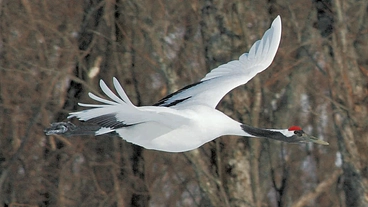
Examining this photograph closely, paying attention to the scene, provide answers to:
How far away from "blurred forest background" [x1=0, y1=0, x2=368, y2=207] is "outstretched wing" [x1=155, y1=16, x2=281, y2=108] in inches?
72.9

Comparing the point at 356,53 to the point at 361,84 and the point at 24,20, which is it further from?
the point at 24,20

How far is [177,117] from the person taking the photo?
1248 cm

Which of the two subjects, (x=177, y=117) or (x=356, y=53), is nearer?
(x=177, y=117)

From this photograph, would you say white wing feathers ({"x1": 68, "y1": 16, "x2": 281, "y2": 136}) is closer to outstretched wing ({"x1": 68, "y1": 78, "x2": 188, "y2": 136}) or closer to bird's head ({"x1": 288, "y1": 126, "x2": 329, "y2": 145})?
outstretched wing ({"x1": 68, "y1": 78, "x2": 188, "y2": 136})

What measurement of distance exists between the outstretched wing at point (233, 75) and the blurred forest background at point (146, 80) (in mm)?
1853

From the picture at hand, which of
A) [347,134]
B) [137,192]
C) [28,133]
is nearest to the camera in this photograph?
[347,134]

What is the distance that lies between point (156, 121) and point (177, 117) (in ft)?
0.78

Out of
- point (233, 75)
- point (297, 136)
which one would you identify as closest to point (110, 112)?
point (297, 136)

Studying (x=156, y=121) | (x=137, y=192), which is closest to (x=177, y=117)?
(x=156, y=121)

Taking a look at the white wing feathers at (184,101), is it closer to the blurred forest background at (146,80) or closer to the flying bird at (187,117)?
the flying bird at (187,117)

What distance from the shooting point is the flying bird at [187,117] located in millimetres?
11969

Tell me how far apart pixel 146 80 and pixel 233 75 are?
18.9 ft

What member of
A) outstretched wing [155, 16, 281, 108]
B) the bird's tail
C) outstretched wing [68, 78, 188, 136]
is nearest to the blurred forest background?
outstretched wing [155, 16, 281, 108]

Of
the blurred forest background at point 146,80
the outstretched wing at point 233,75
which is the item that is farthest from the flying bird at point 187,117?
the blurred forest background at point 146,80
